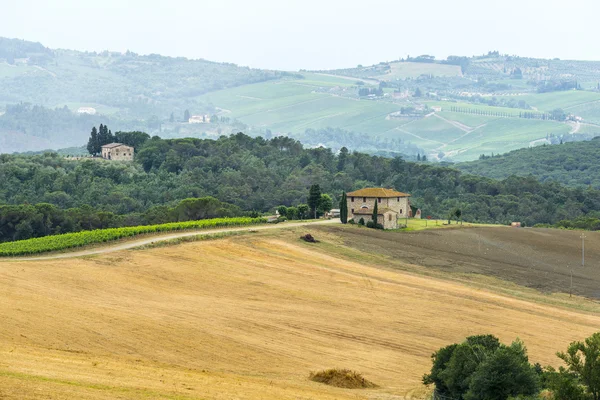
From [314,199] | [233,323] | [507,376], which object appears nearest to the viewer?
[507,376]

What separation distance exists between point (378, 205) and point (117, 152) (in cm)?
7816

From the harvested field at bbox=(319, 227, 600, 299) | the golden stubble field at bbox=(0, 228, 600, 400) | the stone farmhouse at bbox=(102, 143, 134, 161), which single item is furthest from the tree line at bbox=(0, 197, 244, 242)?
the stone farmhouse at bbox=(102, 143, 134, 161)

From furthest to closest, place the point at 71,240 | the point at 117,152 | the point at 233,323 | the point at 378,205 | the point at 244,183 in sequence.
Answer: the point at 117,152
the point at 244,183
the point at 378,205
the point at 71,240
the point at 233,323

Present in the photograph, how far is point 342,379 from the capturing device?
135 ft

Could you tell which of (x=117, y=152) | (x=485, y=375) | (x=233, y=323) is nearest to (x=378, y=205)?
(x=233, y=323)

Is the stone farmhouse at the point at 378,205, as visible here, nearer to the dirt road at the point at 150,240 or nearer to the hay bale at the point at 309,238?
the dirt road at the point at 150,240

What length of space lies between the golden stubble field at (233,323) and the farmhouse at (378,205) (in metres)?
19.0

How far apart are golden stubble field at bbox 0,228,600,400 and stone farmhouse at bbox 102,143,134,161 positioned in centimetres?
9218

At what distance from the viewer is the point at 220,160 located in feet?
547

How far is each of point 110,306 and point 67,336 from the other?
8.24 m

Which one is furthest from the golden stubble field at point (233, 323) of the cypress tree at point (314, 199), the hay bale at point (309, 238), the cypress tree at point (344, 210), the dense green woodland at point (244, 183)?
the dense green woodland at point (244, 183)

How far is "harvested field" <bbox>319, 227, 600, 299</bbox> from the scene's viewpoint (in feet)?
247

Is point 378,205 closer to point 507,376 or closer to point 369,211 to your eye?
point 369,211

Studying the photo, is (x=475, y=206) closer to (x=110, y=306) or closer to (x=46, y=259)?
(x=46, y=259)
